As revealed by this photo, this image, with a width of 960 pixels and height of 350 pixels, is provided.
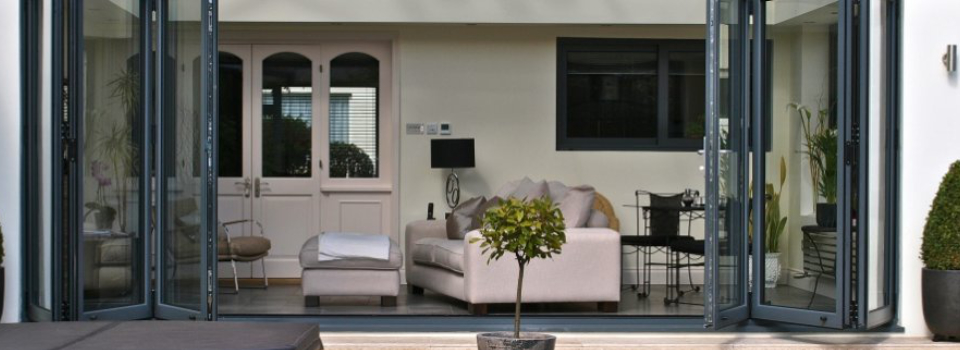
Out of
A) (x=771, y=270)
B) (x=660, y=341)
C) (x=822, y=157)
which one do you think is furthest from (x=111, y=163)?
(x=822, y=157)

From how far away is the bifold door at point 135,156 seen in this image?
687 centimetres

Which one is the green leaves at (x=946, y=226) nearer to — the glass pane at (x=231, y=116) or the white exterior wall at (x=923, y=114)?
the white exterior wall at (x=923, y=114)

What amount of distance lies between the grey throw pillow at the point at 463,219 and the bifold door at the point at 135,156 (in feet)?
9.40

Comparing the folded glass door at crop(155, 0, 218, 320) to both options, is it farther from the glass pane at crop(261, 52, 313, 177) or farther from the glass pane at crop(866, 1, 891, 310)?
the glass pane at crop(261, 52, 313, 177)

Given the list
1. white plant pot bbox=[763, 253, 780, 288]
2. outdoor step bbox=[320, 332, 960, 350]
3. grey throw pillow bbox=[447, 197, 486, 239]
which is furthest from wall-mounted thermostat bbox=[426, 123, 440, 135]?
white plant pot bbox=[763, 253, 780, 288]

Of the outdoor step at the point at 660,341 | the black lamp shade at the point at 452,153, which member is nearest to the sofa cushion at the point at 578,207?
the outdoor step at the point at 660,341

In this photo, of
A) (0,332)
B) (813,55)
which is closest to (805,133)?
(813,55)

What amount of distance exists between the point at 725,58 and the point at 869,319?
1621 mm

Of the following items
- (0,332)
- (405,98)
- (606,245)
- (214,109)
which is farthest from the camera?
(405,98)

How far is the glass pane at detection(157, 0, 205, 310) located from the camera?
705cm

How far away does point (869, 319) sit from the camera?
279 inches

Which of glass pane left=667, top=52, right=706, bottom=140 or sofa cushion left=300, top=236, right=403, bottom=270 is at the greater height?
glass pane left=667, top=52, right=706, bottom=140

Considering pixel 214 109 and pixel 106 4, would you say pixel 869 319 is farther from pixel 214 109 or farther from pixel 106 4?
pixel 106 4

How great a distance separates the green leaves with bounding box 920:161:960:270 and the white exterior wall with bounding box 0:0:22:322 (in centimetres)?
502
